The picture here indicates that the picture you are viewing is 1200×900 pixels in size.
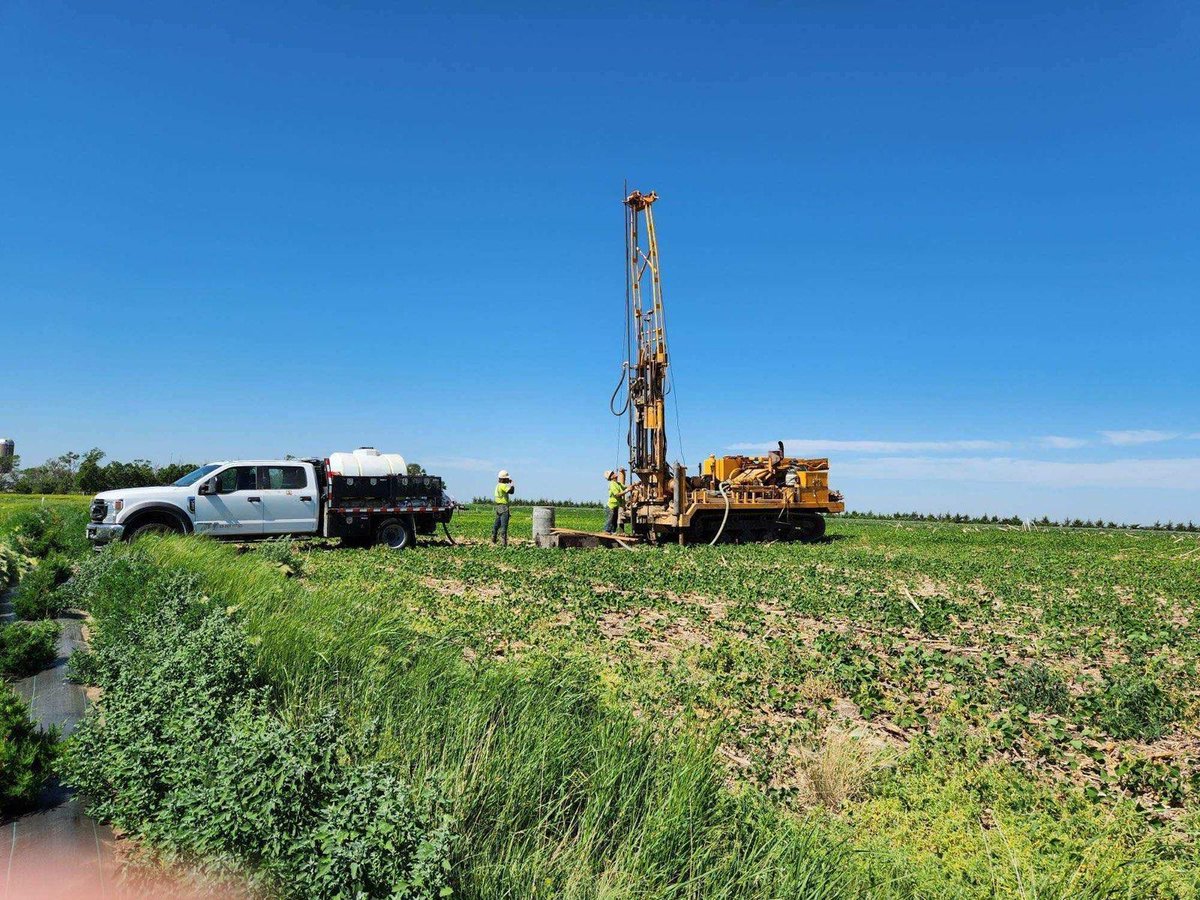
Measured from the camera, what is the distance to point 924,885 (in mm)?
3840

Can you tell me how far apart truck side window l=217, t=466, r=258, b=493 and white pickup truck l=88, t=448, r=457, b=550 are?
0.07ft

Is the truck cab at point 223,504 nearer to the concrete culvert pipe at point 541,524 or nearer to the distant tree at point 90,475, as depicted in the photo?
the concrete culvert pipe at point 541,524

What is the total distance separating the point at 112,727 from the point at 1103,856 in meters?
5.62

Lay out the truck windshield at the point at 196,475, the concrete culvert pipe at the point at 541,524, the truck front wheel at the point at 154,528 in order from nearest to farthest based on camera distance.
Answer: the truck front wheel at the point at 154,528 → the truck windshield at the point at 196,475 → the concrete culvert pipe at the point at 541,524

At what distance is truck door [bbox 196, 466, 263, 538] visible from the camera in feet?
54.6

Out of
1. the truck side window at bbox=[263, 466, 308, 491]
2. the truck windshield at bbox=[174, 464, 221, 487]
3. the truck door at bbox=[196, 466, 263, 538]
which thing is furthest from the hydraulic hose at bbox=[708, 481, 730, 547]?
the truck windshield at bbox=[174, 464, 221, 487]

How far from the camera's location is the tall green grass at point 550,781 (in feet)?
11.5

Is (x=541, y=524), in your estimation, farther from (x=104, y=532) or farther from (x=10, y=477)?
(x=10, y=477)

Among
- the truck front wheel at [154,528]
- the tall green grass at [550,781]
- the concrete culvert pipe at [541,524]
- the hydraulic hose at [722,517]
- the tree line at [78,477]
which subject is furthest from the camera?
the tree line at [78,477]

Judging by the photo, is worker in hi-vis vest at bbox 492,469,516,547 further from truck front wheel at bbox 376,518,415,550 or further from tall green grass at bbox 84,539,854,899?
tall green grass at bbox 84,539,854,899

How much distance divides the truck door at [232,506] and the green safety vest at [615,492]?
30.9ft

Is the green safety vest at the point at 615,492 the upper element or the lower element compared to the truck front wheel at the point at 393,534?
upper

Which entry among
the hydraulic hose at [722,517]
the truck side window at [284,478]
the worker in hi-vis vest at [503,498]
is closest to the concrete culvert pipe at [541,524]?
the worker in hi-vis vest at [503,498]

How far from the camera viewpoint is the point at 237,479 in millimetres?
17094
